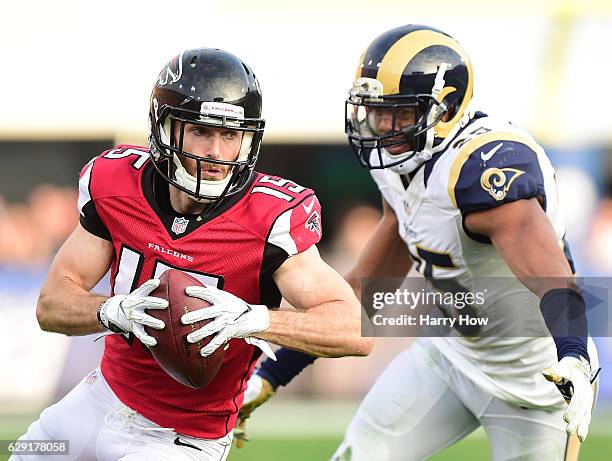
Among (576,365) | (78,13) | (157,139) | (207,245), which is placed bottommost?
(78,13)

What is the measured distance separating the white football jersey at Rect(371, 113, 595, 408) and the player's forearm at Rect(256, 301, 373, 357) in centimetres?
76

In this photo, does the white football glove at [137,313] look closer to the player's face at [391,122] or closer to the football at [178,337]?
the football at [178,337]

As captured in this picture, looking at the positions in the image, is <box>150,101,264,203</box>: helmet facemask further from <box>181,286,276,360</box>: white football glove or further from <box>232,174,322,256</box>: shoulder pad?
<box>181,286,276,360</box>: white football glove

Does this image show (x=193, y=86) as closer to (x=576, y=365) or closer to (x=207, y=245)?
(x=207, y=245)

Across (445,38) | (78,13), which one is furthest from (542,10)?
(445,38)

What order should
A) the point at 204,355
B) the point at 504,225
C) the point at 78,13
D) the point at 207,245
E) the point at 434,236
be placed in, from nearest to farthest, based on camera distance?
the point at 204,355, the point at 207,245, the point at 504,225, the point at 434,236, the point at 78,13

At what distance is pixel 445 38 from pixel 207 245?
1.46m

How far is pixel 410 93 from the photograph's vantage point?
4207 millimetres

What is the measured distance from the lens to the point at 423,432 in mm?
4238

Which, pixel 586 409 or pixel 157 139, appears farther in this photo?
pixel 157 139

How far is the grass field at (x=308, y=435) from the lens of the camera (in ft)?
22.4

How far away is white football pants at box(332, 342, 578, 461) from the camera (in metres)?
4.09

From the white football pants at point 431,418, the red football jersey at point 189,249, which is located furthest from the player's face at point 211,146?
the white football pants at point 431,418

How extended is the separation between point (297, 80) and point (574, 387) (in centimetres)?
852
